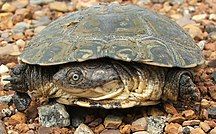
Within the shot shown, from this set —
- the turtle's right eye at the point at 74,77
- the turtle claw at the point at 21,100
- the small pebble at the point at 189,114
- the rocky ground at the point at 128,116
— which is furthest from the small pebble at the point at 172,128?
the turtle claw at the point at 21,100

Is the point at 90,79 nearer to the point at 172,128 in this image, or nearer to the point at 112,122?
the point at 112,122

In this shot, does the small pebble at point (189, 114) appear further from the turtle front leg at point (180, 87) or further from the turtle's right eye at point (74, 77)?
the turtle's right eye at point (74, 77)

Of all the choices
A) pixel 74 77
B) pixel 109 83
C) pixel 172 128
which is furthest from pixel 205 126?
pixel 74 77

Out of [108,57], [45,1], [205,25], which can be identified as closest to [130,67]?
[108,57]

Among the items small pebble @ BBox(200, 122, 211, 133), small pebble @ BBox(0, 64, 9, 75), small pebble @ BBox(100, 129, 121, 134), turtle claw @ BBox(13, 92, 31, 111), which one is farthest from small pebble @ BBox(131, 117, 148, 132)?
small pebble @ BBox(0, 64, 9, 75)

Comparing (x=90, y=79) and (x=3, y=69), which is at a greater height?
(x=90, y=79)

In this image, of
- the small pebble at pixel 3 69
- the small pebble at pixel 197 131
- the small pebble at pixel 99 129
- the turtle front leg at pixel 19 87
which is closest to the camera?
the small pebble at pixel 197 131

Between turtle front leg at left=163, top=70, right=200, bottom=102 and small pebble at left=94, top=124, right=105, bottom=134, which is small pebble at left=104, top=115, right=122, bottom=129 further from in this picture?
turtle front leg at left=163, top=70, right=200, bottom=102
